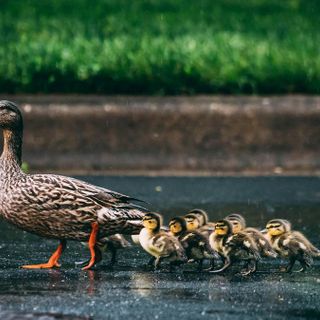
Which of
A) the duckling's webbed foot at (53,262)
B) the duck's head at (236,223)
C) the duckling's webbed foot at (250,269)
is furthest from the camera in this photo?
the duck's head at (236,223)

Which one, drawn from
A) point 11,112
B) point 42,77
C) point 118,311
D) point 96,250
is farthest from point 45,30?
point 118,311

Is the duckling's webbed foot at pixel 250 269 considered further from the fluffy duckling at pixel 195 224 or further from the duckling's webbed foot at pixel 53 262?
the duckling's webbed foot at pixel 53 262

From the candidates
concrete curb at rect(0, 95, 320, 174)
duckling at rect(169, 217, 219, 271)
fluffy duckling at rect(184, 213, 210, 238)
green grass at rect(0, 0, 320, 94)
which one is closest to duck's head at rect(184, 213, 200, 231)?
fluffy duckling at rect(184, 213, 210, 238)

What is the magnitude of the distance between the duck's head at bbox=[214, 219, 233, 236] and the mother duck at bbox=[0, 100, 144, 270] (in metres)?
0.53

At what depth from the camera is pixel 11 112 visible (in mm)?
10227

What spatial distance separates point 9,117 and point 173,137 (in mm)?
3270

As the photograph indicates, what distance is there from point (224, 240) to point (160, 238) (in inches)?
15.7

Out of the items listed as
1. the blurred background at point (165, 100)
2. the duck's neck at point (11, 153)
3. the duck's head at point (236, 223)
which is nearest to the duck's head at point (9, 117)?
the duck's neck at point (11, 153)

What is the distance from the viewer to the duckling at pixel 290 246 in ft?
29.7

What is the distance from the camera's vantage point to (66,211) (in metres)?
9.38

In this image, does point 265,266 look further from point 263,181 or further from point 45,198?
point 263,181

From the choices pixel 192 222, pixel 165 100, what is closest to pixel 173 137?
pixel 165 100

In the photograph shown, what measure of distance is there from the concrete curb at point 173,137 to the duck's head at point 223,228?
13.1 ft

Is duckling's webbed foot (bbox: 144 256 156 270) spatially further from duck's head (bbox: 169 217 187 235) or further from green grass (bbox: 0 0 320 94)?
green grass (bbox: 0 0 320 94)
